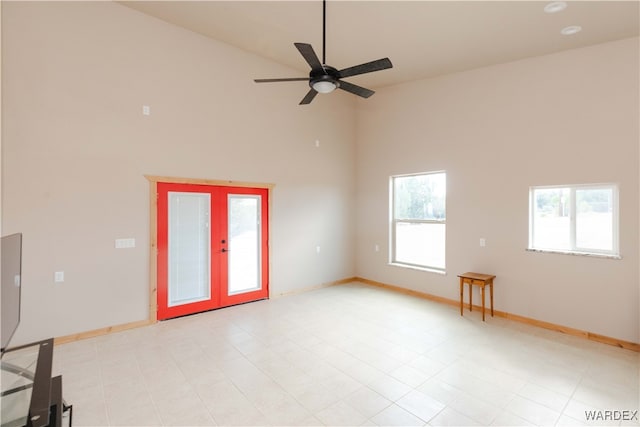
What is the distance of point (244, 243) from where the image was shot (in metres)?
5.15

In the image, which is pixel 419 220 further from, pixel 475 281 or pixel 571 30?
pixel 571 30

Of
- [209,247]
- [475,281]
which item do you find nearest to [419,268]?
[475,281]

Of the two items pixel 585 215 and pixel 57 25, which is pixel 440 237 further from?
pixel 57 25

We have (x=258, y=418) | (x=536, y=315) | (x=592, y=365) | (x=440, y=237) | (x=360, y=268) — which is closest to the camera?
(x=258, y=418)

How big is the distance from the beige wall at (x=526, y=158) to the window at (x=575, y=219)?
128 millimetres

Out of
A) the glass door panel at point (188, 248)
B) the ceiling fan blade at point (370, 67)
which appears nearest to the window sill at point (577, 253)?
the ceiling fan blade at point (370, 67)

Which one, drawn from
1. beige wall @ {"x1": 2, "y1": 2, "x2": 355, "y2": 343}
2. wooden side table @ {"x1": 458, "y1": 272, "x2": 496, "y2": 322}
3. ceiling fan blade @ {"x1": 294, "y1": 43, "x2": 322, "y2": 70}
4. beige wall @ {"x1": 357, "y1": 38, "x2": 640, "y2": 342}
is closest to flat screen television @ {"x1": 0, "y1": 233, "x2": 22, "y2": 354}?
beige wall @ {"x1": 2, "y1": 2, "x2": 355, "y2": 343}

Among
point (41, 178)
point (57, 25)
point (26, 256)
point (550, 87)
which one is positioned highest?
point (57, 25)

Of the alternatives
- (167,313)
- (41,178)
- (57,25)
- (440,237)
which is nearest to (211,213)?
(167,313)

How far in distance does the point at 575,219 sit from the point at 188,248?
5.32 metres

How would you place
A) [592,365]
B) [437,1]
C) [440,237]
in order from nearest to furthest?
[592,365] < [437,1] < [440,237]

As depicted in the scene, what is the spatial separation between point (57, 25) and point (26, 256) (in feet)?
8.61

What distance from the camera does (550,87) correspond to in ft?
13.6

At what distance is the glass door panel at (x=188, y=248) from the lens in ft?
14.4
